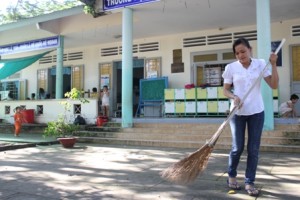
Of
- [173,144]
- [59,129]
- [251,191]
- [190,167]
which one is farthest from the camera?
[59,129]

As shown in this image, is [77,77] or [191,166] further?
[77,77]

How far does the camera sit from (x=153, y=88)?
1291 centimetres

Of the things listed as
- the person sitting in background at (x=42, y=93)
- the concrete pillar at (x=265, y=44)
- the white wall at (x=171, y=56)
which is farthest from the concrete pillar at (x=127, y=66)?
the person sitting in background at (x=42, y=93)

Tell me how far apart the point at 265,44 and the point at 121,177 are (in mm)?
5192

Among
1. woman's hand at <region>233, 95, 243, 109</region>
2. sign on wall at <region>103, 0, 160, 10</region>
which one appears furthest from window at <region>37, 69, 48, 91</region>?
woman's hand at <region>233, 95, 243, 109</region>

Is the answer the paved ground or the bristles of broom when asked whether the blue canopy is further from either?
the bristles of broom

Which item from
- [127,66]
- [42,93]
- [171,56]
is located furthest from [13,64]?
[171,56]

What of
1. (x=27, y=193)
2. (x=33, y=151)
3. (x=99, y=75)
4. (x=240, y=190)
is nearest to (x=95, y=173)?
(x=27, y=193)

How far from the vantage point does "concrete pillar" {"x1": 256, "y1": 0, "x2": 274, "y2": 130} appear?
822cm

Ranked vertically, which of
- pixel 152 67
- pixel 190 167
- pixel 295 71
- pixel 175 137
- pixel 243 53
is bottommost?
pixel 175 137

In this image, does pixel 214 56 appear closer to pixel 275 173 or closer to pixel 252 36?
pixel 252 36

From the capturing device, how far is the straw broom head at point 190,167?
3664 mm

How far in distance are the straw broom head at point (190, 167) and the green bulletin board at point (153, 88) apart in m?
8.82

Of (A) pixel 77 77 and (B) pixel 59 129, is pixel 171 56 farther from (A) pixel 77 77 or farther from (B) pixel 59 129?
(B) pixel 59 129
